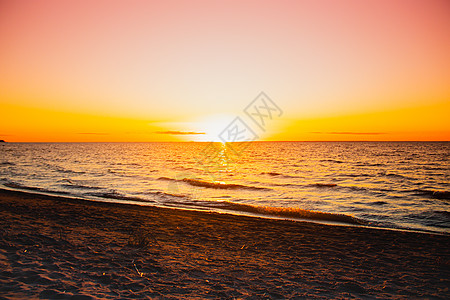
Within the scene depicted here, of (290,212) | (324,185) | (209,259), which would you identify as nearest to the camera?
(209,259)

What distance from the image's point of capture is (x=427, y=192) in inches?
879

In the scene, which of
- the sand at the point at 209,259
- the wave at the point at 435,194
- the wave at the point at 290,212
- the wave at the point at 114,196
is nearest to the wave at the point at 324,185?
the wave at the point at 435,194

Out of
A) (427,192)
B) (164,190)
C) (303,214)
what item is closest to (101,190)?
(164,190)

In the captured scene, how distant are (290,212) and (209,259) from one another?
864 cm

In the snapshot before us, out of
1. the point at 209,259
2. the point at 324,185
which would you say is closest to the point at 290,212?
the point at 209,259

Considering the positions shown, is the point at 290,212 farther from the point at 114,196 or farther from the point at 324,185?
the point at 324,185

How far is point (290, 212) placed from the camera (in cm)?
1540

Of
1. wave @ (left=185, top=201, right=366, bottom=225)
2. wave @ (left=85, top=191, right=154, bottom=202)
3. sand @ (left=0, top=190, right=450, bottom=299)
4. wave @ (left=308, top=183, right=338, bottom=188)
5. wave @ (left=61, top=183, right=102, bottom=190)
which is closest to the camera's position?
sand @ (left=0, top=190, right=450, bottom=299)

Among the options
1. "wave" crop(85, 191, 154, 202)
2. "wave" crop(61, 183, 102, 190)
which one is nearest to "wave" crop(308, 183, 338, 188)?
"wave" crop(85, 191, 154, 202)

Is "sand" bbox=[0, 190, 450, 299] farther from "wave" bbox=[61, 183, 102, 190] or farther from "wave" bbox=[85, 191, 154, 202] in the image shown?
"wave" bbox=[61, 183, 102, 190]

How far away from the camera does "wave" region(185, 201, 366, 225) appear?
46.5 ft

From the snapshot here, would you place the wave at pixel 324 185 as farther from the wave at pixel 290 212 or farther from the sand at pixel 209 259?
the sand at pixel 209 259

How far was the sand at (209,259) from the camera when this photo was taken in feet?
19.3

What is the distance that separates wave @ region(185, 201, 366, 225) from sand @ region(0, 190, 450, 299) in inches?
85.0
